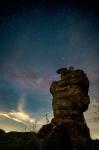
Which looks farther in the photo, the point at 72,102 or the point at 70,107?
the point at 72,102

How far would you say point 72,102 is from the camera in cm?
4416

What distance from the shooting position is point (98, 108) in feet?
232

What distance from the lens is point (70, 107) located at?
44000mm

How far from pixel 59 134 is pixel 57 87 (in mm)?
9247

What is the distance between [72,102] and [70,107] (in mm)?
1013

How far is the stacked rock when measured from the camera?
41.9 meters

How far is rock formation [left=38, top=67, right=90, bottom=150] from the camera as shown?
137 feet

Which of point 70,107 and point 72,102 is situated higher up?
point 72,102

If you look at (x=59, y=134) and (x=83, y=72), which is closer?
(x=59, y=134)

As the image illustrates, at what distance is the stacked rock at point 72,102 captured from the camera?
41.9 metres

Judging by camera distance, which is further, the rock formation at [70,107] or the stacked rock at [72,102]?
the stacked rock at [72,102]

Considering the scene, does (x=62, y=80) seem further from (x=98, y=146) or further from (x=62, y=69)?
(x=98, y=146)

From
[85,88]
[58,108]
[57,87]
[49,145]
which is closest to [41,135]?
[49,145]

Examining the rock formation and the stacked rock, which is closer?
the rock formation
